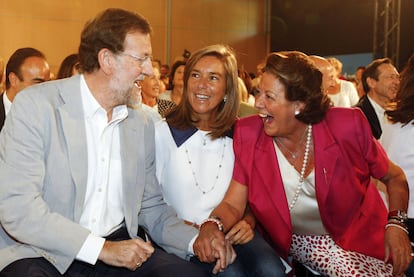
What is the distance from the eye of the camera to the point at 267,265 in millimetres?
2289

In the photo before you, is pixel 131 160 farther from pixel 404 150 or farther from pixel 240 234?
pixel 404 150

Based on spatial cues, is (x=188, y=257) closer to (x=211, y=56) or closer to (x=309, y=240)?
(x=309, y=240)

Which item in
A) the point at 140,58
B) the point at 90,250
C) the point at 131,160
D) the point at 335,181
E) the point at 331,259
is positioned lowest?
the point at 331,259

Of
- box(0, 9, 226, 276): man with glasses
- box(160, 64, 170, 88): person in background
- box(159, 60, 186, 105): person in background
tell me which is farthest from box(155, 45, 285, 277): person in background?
box(160, 64, 170, 88): person in background

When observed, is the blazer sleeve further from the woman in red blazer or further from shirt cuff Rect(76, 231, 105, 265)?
the woman in red blazer

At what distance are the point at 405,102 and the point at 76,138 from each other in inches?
64.9

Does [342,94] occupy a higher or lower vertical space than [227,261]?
higher

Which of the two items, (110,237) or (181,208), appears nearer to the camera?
(110,237)

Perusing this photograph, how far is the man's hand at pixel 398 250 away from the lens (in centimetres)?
225

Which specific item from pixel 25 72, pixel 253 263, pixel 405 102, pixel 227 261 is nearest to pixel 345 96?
pixel 405 102

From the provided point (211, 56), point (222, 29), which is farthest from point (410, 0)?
point (211, 56)

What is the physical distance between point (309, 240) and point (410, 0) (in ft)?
28.0

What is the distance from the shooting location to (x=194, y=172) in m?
2.68

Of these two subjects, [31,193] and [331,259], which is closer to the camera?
[31,193]
